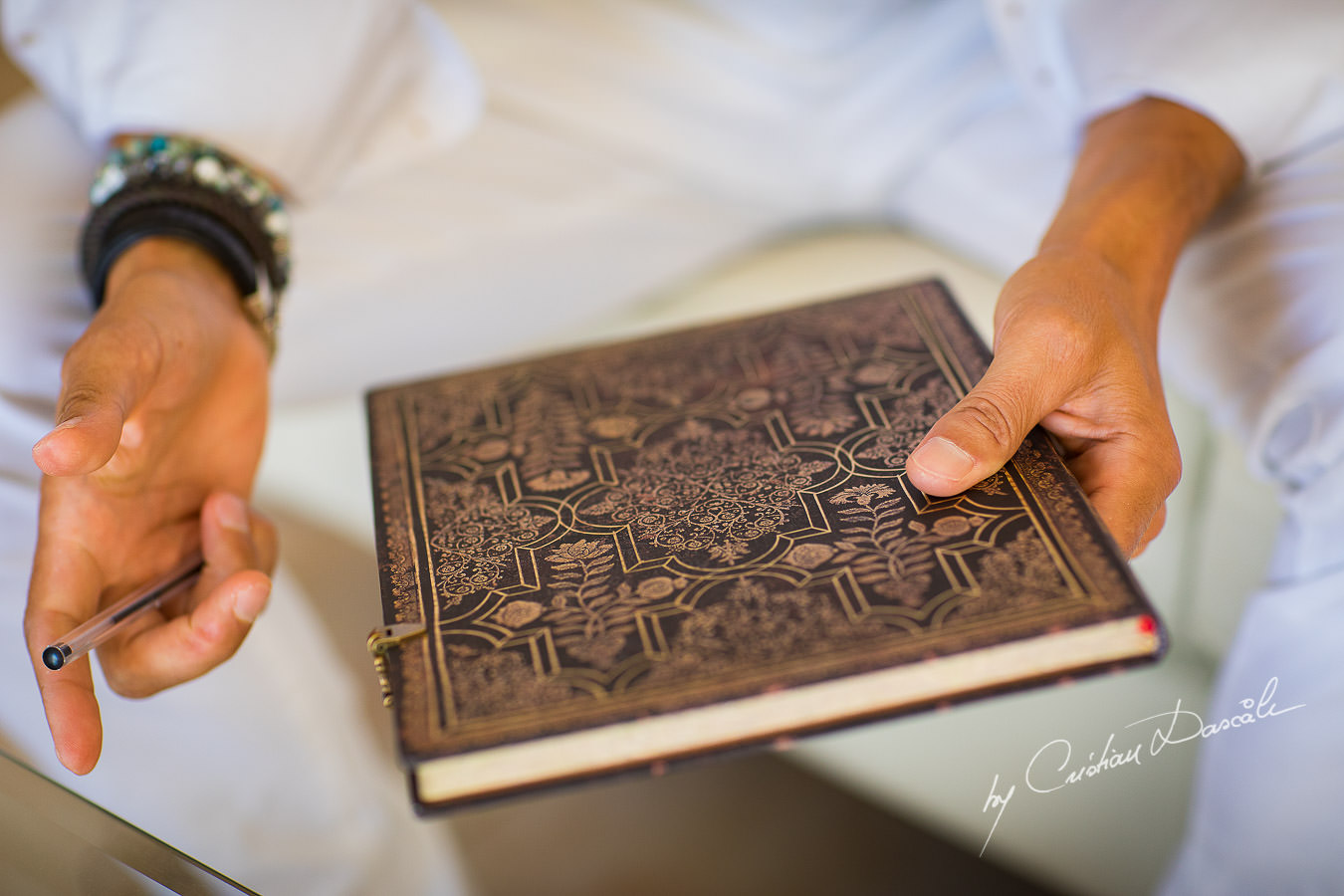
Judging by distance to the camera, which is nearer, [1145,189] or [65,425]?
[65,425]

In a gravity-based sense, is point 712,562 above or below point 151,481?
below

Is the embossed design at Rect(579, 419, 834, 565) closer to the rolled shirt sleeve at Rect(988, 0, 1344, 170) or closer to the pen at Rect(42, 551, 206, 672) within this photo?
the pen at Rect(42, 551, 206, 672)

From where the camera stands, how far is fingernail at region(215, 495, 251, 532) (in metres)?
0.63

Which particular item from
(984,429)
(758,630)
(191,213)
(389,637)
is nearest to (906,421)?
(984,429)

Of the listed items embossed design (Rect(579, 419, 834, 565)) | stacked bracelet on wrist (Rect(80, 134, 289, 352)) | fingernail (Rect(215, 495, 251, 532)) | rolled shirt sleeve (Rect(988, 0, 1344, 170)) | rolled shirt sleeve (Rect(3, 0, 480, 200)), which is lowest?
embossed design (Rect(579, 419, 834, 565))

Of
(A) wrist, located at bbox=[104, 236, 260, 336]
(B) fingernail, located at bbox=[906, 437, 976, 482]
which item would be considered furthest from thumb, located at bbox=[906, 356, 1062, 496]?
(A) wrist, located at bbox=[104, 236, 260, 336]

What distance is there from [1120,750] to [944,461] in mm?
243

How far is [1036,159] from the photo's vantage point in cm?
87

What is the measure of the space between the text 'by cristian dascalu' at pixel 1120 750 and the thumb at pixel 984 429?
0.20 meters

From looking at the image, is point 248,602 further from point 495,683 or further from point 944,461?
point 944,461

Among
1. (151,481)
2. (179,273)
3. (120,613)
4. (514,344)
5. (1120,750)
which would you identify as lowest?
(1120,750)

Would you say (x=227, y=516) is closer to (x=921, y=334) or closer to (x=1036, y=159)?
(x=921, y=334)

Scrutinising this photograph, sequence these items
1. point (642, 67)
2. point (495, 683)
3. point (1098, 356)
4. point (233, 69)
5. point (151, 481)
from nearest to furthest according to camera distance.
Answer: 1. point (495, 683)
2. point (1098, 356)
3. point (151, 481)
4. point (233, 69)
5. point (642, 67)

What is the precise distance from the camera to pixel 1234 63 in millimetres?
667
